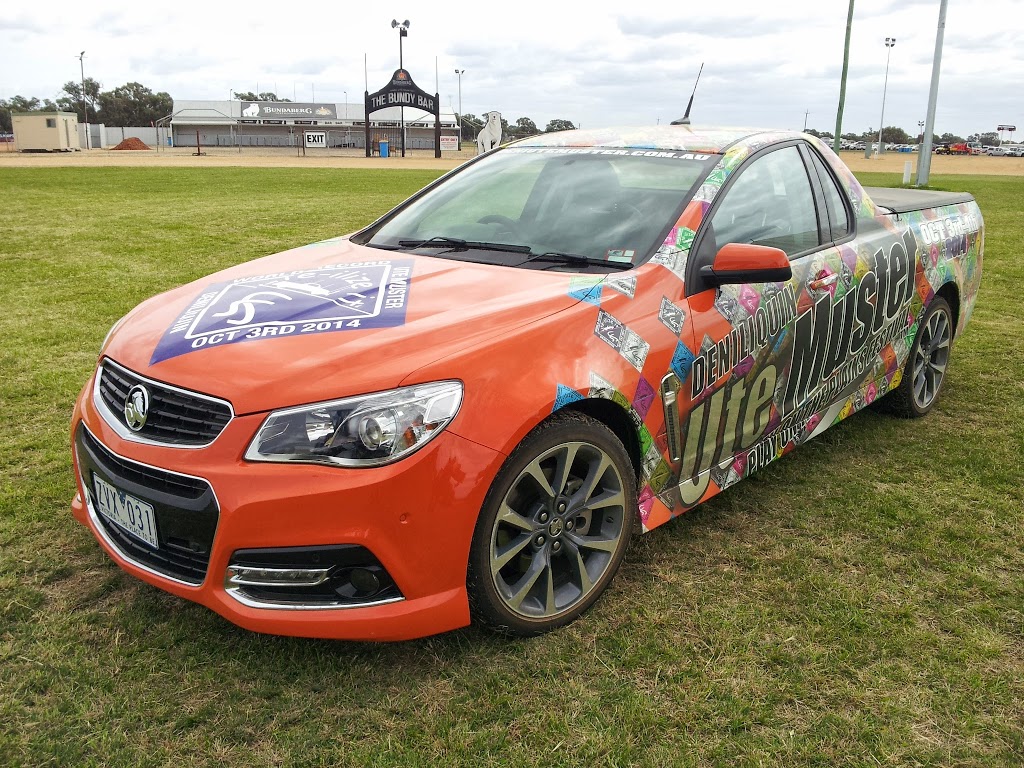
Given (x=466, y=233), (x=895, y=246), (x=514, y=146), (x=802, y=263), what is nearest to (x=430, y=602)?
(x=466, y=233)

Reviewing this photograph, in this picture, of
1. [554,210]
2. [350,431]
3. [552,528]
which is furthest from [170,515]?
[554,210]

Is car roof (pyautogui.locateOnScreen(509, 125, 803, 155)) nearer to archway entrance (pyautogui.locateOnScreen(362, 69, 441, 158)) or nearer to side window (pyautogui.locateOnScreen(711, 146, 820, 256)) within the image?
side window (pyautogui.locateOnScreen(711, 146, 820, 256))

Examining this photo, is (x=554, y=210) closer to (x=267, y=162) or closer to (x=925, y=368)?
(x=925, y=368)

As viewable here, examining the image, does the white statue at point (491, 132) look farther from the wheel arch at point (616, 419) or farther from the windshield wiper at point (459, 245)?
the wheel arch at point (616, 419)

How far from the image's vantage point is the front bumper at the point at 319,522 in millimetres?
2205

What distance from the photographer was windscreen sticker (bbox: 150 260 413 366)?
2.57 meters

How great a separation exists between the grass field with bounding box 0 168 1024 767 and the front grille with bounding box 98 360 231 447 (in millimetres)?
689

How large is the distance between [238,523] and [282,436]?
25 cm

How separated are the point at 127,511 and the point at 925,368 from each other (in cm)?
423

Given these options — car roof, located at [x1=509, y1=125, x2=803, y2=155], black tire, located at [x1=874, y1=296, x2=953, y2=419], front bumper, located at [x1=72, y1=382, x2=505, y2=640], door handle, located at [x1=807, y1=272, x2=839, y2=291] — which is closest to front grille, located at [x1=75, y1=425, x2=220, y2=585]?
front bumper, located at [x1=72, y1=382, x2=505, y2=640]

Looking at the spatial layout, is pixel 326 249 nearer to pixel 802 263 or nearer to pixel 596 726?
pixel 802 263

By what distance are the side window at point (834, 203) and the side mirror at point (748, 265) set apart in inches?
41.1

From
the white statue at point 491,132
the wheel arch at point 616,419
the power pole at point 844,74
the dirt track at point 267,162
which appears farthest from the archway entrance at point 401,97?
the wheel arch at point 616,419

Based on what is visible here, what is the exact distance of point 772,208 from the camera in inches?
140
